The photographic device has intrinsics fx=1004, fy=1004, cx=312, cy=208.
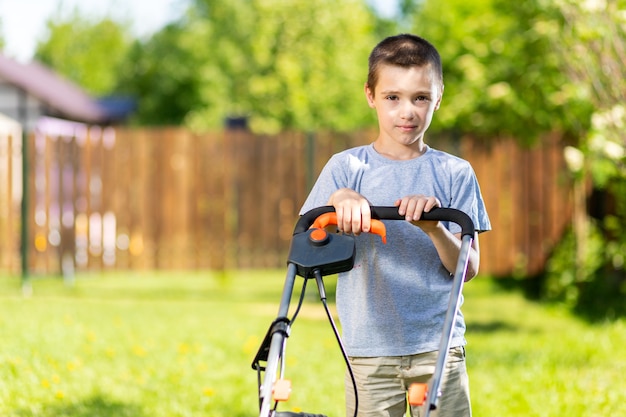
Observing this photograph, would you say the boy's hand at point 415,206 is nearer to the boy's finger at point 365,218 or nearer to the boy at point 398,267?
the boy's finger at point 365,218

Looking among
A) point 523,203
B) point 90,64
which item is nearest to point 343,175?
point 523,203

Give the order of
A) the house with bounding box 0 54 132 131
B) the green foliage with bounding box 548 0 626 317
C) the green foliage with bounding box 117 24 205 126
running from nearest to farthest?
the green foliage with bounding box 548 0 626 317 → the house with bounding box 0 54 132 131 → the green foliage with bounding box 117 24 205 126

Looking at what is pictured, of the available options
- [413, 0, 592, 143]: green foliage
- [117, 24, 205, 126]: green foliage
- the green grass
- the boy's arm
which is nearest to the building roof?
[117, 24, 205, 126]: green foliage

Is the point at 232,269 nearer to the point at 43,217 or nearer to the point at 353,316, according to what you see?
the point at 43,217

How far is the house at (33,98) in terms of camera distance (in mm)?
24297

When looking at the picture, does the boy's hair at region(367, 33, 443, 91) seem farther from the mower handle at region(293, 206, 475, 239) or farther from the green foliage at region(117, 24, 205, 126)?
the green foliage at region(117, 24, 205, 126)

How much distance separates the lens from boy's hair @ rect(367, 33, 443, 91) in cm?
278

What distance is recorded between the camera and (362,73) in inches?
1262

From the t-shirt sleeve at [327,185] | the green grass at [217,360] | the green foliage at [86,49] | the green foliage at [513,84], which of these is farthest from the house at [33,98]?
the t-shirt sleeve at [327,185]

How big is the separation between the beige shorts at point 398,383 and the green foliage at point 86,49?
154ft

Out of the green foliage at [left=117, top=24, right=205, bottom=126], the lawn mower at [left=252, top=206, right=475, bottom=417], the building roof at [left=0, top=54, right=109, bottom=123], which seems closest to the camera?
the lawn mower at [left=252, top=206, right=475, bottom=417]

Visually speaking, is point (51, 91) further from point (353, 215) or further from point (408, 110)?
point (353, 215)

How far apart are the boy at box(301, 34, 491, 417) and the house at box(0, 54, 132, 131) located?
19.8 m

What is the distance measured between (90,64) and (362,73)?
23.5 metres
